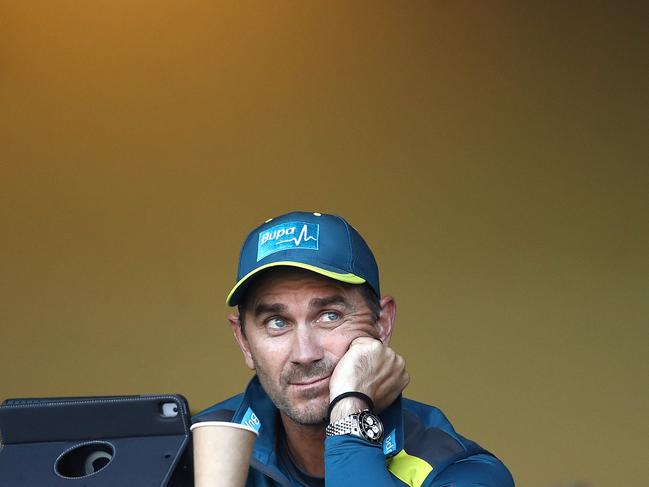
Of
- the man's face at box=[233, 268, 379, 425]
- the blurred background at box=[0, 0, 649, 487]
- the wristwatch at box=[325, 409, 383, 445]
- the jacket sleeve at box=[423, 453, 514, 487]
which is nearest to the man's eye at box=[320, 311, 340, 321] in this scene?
the man's face at box=[233, 268, 379, 425]

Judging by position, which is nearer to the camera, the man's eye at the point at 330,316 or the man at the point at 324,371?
the man at the point at 324,371

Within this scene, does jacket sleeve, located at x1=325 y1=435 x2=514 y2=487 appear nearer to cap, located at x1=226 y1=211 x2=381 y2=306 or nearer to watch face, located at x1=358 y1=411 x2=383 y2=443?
watch face, located at x1=358 y1=411 x2=383 y2=443

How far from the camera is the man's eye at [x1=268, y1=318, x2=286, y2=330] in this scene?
183cm

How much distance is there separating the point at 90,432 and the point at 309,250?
679mm

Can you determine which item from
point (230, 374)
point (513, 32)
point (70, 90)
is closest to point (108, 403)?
point (230, 374)

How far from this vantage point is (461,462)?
1.76m

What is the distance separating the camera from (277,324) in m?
1.84

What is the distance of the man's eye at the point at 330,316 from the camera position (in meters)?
1.83

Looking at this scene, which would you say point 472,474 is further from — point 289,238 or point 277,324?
point 289,238

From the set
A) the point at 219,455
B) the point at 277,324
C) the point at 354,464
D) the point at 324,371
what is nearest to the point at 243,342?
the point at 277,324

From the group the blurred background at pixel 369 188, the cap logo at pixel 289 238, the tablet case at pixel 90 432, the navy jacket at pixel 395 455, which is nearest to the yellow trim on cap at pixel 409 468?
the navy jacket at pixel 395 455

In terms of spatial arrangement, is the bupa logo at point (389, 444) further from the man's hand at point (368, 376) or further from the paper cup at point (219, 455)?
the paper cup at point (219, 455)

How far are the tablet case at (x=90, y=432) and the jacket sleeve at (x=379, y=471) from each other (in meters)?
0.38

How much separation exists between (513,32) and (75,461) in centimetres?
268
